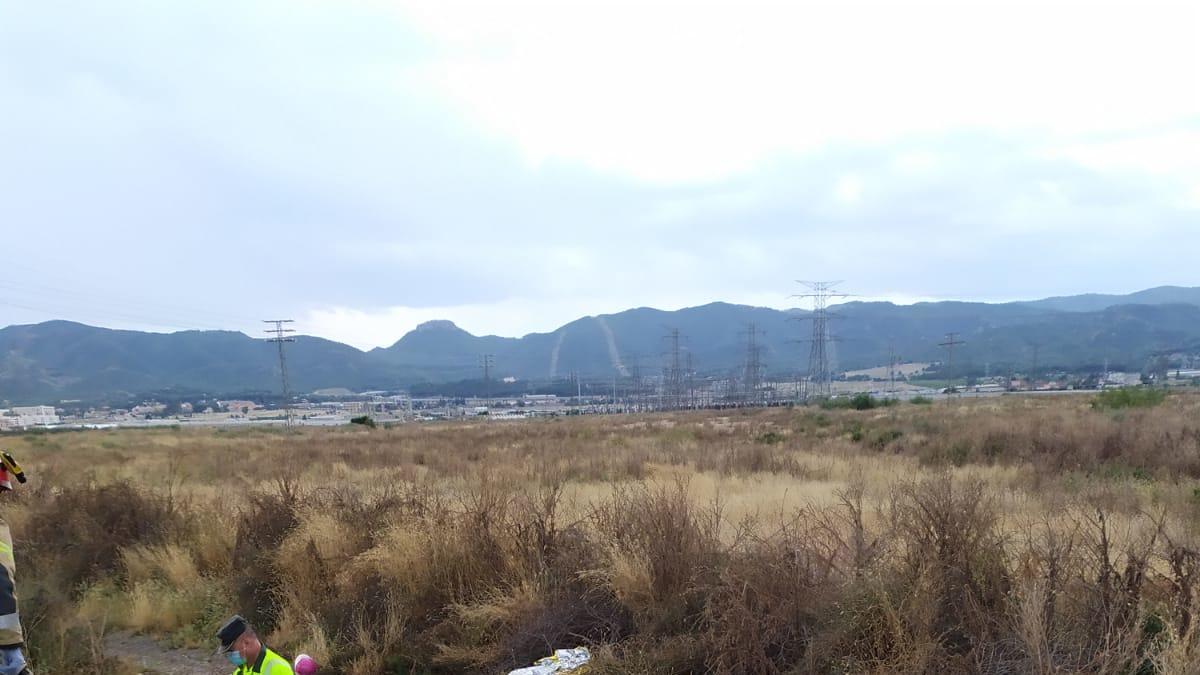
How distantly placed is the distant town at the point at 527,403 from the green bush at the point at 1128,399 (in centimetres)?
2280

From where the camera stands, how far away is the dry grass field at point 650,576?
4320mm

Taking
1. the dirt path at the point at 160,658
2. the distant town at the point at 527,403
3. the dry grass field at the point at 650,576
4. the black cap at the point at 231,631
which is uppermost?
Result: the black cap at the point at 231,631

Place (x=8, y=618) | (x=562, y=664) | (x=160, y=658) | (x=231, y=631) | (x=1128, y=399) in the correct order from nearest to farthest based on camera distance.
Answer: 1. (x=8, y=618)
2. (x=231, y=631)
3. (x=562, y=664)
4. (x=160, y=658)
5. (x=1128, y=399)

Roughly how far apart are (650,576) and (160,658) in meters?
5.13

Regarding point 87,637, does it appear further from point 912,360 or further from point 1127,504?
point 912,360

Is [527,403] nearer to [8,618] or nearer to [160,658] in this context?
[160,658]

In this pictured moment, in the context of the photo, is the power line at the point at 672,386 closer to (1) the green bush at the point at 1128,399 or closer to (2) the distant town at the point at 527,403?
(2) the distant town at the point at 527,403

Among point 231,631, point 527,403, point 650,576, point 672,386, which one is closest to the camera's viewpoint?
point 231,631

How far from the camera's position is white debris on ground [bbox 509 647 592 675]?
516 cm

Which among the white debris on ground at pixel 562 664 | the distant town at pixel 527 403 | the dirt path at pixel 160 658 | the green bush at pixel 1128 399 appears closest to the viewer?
the white debris on ground at pixel 562 664

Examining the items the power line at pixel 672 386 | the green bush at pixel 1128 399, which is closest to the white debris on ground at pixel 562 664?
the green bush at pixel 1128 399

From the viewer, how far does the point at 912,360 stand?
194750 mm

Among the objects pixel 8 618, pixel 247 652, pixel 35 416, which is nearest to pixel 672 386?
pixel 35 416

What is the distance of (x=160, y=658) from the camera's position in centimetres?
694
